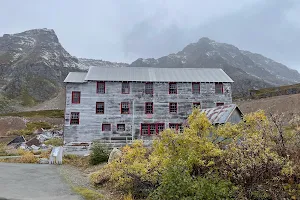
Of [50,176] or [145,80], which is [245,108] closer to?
[145,80]

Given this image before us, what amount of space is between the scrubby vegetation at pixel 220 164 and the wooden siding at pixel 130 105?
19.8 m

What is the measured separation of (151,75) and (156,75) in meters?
0.64

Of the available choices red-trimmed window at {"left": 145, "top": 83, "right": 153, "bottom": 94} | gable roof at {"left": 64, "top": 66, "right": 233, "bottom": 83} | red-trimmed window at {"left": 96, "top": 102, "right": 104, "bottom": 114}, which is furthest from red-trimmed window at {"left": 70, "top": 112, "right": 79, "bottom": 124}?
red-trimmed window at {"left": 145, "top": 83, "right": 153, "bottom": 94}

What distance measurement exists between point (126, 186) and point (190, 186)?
12.4 feet

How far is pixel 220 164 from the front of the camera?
9.50m

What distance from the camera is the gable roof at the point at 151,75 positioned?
31705 millimetres

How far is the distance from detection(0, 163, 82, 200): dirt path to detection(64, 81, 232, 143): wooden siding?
592 inches

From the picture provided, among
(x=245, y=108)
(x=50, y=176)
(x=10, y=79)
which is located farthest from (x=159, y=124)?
(x=10, y=79)

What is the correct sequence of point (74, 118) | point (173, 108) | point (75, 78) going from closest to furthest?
point (74, 118)
point (173, 108)
point (75, 78)

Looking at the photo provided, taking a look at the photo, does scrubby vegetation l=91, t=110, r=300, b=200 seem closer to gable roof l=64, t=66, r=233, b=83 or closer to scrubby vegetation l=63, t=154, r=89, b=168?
scrubby vegetation l=63, t=154, r=89, b=168

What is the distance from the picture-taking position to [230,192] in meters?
7.69

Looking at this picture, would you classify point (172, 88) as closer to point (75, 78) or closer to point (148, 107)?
point (148, 107)

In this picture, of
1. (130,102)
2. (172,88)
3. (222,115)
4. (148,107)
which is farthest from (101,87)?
(222,115)

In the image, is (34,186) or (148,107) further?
(148,107)
